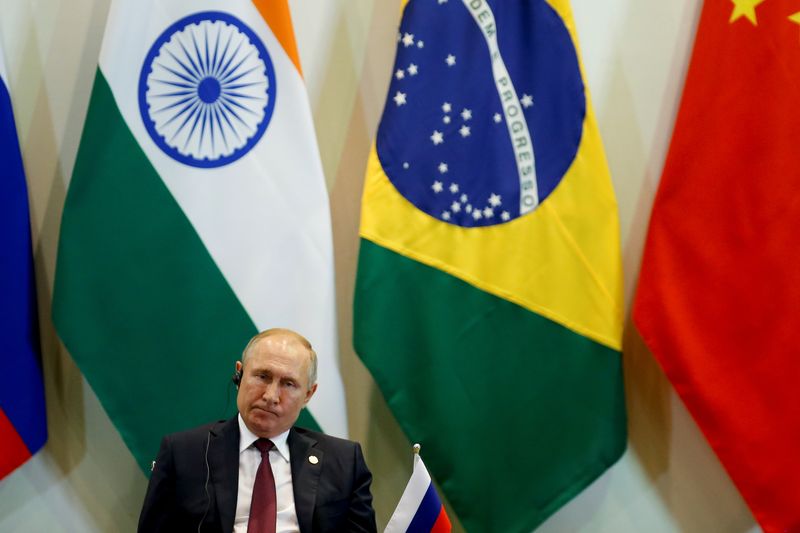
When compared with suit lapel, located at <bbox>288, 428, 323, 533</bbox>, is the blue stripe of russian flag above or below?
below

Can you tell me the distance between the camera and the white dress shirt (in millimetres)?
2066

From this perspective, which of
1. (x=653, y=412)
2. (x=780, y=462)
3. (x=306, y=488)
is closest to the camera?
(x=306, y=488)

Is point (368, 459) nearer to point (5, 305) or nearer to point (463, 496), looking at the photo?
point (463, 496)

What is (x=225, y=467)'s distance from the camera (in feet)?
6.84

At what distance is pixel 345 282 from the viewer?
2.96 m

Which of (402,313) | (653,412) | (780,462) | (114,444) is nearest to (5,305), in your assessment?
(114,444)

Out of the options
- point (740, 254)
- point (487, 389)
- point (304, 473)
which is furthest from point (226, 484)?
point (740, 254)

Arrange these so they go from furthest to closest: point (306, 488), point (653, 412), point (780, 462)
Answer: point (653, 412) < point (780, 462) < point (306, 488)

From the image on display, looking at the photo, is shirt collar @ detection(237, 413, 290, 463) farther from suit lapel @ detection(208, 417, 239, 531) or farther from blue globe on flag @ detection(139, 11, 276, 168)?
blue globe on flag @ detection(139, 11, 276, 168)

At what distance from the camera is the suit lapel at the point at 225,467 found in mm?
2035

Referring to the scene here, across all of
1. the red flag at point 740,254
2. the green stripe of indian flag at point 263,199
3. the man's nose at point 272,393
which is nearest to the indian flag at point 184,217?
the green stripe of indian flag at point 263,199

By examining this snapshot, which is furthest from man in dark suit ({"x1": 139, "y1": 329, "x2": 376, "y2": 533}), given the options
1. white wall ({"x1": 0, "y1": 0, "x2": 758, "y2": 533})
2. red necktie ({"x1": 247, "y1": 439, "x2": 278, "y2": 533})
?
white wall ({"x1": 0, "y1": 0, "x2": 758, "y2": 533})

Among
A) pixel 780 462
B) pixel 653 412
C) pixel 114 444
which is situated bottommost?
pixel 780 462

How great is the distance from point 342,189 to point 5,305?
1024 millimetres
